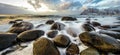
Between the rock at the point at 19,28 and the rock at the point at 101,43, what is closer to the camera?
the rock at the point at 101,43

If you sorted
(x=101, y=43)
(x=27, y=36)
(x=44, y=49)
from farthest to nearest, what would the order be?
(x=27, y=36) < (x=101, y=43) < (x=44, y=49)

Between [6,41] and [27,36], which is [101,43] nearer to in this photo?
[27,36]

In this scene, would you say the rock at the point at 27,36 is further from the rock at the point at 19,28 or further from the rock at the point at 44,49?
the rock at the point at 44,49

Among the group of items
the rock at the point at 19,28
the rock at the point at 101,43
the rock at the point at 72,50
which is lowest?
the rock at the point at 72,50

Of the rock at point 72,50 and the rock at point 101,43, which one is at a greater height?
the rock at point 101,43

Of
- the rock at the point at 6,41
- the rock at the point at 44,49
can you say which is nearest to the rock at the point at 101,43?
the rock at the point at 44,49

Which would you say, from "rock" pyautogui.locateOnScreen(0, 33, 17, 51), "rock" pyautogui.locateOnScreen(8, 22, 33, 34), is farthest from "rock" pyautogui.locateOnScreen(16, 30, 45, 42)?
"rock" pyautogui.locateOnScreen(8, 22, 33, 34)

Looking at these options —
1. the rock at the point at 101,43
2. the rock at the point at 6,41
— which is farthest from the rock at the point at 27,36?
the rock at the point at 101,43

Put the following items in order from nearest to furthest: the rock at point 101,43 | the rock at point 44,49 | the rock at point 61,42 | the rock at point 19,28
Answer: the rock at point 44,49
the rock at point 101,43
the rock at point 61,42
the rock at point 19,28

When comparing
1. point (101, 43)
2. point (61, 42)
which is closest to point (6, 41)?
point (61, 42)

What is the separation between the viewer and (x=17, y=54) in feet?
13.6

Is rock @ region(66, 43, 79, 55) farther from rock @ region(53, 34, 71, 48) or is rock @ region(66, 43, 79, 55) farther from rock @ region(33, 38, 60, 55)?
rock @ region(33, 38, 60, 55)

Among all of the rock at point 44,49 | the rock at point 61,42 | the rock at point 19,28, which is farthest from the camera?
the rock at point 19,28

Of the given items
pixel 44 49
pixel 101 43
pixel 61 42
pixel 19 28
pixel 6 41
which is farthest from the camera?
pixel 19 28
